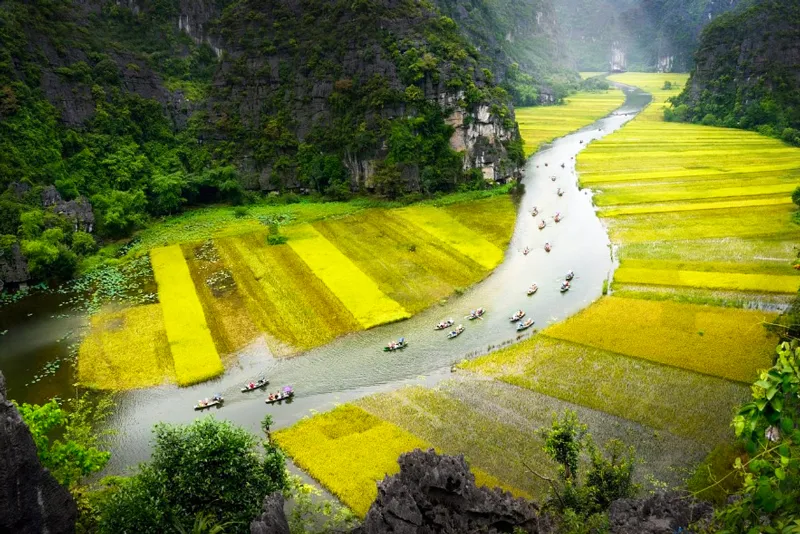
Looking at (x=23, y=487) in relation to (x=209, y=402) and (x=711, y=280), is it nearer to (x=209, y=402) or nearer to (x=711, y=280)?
(x=209, y=402)

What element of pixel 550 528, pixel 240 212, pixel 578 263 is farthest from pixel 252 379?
pixel 240 212

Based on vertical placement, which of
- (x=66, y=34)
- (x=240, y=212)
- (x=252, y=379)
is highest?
(x=66, y=34)

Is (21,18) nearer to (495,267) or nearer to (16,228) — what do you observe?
(16,228)

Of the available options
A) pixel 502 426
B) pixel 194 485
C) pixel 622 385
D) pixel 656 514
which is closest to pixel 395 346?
Result: pixel 502 426

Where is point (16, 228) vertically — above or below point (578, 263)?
above

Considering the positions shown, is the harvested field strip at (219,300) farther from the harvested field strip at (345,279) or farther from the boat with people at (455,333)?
the boat with people at (455,333)

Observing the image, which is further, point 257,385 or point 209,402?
point 257,385

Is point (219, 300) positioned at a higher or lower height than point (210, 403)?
higher

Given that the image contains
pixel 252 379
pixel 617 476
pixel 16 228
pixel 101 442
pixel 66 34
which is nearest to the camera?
pixel 617 476
